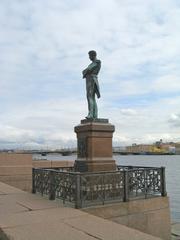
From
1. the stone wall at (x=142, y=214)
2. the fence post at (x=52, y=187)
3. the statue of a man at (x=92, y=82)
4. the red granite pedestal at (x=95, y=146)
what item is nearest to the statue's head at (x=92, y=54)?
the statue of a man at (x=92, y=82)

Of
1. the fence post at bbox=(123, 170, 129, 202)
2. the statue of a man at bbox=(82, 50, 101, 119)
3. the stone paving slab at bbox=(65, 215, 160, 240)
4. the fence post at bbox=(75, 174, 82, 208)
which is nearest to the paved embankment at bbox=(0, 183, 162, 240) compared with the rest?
the stone paving slab at bbox=(65, 215, 160, 240)

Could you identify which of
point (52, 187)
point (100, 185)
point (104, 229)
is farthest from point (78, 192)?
point (104, 229)

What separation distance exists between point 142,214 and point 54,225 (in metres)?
3.71

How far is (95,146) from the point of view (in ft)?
36.0

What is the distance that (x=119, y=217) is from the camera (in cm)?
903

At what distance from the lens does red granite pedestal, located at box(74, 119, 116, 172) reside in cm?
1094

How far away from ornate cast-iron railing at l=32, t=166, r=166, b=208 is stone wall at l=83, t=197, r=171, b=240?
0.22 meters

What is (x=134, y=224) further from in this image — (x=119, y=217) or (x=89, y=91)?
(x=89, y=91)

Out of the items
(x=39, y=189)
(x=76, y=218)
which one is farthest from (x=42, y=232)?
(x=39, y=189)

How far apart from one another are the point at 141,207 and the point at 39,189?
2906 millimetres

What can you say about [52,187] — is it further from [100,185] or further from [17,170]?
[17,170]

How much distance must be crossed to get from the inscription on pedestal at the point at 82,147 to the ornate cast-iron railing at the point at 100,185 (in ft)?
4.35

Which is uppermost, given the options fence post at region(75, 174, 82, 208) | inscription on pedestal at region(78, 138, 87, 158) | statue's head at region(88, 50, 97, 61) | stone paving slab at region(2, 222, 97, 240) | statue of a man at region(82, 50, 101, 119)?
statue's head at region(88, 50, 97, 61)

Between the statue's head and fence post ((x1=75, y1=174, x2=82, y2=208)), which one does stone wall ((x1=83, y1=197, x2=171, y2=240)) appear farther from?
the statue's head
